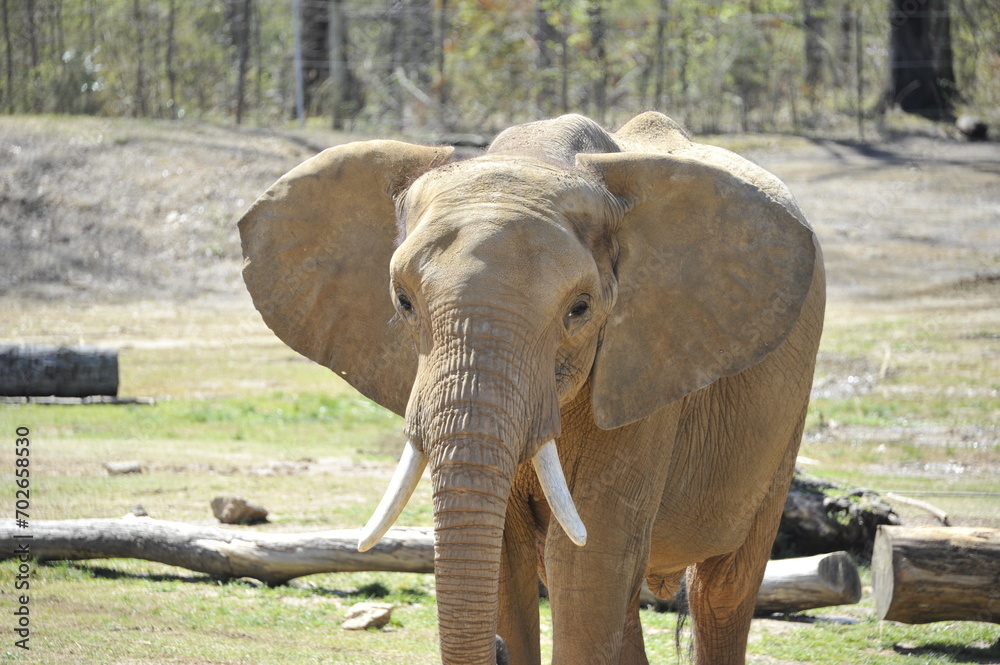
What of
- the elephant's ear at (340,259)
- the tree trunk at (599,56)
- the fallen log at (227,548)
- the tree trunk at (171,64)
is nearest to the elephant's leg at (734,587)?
the fallen log at (227,548)

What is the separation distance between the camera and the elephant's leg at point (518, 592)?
17.4 feet

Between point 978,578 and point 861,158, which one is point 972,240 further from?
point 978,578

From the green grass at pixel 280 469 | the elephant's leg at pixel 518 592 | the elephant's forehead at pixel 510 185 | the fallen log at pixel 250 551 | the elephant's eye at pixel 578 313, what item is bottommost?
the green grass at pixel 280 469

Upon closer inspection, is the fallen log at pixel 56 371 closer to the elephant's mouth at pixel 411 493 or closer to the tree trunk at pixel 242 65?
the elephant's mouth at pixel 411 493

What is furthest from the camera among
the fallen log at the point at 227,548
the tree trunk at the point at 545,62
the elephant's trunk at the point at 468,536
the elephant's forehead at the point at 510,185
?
the tree trunk at the point at 545,62

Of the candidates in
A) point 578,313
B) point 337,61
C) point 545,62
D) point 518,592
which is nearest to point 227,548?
point 518,592

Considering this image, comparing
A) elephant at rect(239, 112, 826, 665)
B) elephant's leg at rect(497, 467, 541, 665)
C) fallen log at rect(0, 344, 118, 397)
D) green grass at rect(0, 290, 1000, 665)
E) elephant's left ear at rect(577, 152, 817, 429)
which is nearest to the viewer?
elephant at rect(239, 112, 826, 665)

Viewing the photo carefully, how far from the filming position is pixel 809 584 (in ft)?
24.7

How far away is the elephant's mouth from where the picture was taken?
12.9 ft

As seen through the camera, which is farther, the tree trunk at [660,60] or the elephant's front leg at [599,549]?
the tree trunk at [660,60]

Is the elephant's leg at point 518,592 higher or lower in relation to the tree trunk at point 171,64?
lower

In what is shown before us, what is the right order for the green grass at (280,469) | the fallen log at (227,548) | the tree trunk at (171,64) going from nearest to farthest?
the green grass at (280,469) → the fallen log at (227,548) → the tree trunk at (171,64)

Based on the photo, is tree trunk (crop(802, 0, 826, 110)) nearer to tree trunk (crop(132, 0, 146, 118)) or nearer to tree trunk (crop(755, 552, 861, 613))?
tree trunk (crop(132, 0, 146, 118))

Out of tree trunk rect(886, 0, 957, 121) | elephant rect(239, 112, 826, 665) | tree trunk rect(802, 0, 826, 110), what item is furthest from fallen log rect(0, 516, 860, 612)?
tree trunk rect(802, 0, 826, 110)
